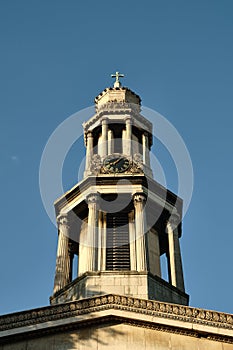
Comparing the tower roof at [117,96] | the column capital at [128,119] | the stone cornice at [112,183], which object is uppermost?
the tower roof at [117,96]

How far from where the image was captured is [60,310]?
73.3 ft

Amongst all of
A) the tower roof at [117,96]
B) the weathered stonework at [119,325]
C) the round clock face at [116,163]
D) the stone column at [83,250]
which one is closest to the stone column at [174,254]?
the round clock face at [116,163]

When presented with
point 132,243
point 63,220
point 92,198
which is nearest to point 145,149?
point 92,198

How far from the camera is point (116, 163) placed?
3422 cm

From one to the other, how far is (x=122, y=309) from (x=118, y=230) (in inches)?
402

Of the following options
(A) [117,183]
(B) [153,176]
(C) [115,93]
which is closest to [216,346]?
(A) [117,183]

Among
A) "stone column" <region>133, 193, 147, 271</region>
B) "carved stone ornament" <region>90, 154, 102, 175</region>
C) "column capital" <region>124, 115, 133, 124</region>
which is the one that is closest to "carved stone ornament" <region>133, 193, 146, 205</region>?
"stone column" <region>133, 193, 147, 271</region>

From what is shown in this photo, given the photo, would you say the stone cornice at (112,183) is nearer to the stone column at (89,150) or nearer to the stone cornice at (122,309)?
the stone column at (89,150)

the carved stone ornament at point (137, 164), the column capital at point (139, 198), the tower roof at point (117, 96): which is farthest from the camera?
the tower roof at point (117, 96)

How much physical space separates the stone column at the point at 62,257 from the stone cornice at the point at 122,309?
9.19 m

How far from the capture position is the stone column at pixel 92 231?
30.2m

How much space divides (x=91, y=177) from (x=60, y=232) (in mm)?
3032

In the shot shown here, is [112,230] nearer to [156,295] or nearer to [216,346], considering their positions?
[156,295]

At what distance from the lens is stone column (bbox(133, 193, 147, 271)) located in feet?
98.6
